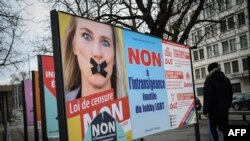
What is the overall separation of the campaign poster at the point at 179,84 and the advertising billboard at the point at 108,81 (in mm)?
99

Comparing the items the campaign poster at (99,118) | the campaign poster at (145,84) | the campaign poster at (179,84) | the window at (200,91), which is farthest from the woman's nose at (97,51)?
the window at (200,91)

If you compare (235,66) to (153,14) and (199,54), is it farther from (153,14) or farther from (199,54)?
(153,14)

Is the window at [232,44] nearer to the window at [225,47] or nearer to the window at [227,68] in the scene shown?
the window at [225,47]

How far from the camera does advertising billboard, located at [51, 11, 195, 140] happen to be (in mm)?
4340

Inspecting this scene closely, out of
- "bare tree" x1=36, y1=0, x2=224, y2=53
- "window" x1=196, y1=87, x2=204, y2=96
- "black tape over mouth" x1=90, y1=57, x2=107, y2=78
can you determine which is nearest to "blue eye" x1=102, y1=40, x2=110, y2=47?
"black tape over mouth" x1=90, y1=57, x2=107, y2=78

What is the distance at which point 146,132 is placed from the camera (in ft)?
19.3

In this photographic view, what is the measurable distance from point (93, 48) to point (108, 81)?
0.55 metres

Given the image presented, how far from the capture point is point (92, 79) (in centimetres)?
481

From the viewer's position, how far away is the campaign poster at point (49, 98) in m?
6.42

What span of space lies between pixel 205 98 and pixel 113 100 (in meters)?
3.06

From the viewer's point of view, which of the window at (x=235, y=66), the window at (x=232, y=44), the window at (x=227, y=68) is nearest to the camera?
the window at (x=235, y=66)

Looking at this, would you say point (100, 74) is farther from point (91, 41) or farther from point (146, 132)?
point (146, 132)

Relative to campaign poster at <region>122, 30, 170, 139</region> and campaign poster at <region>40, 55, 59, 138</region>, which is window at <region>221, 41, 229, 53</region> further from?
campaign poster at <region>40, 55, 59, 138</region>

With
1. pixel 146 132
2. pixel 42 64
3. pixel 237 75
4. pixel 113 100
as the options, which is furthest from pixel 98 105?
pixel 237 75
